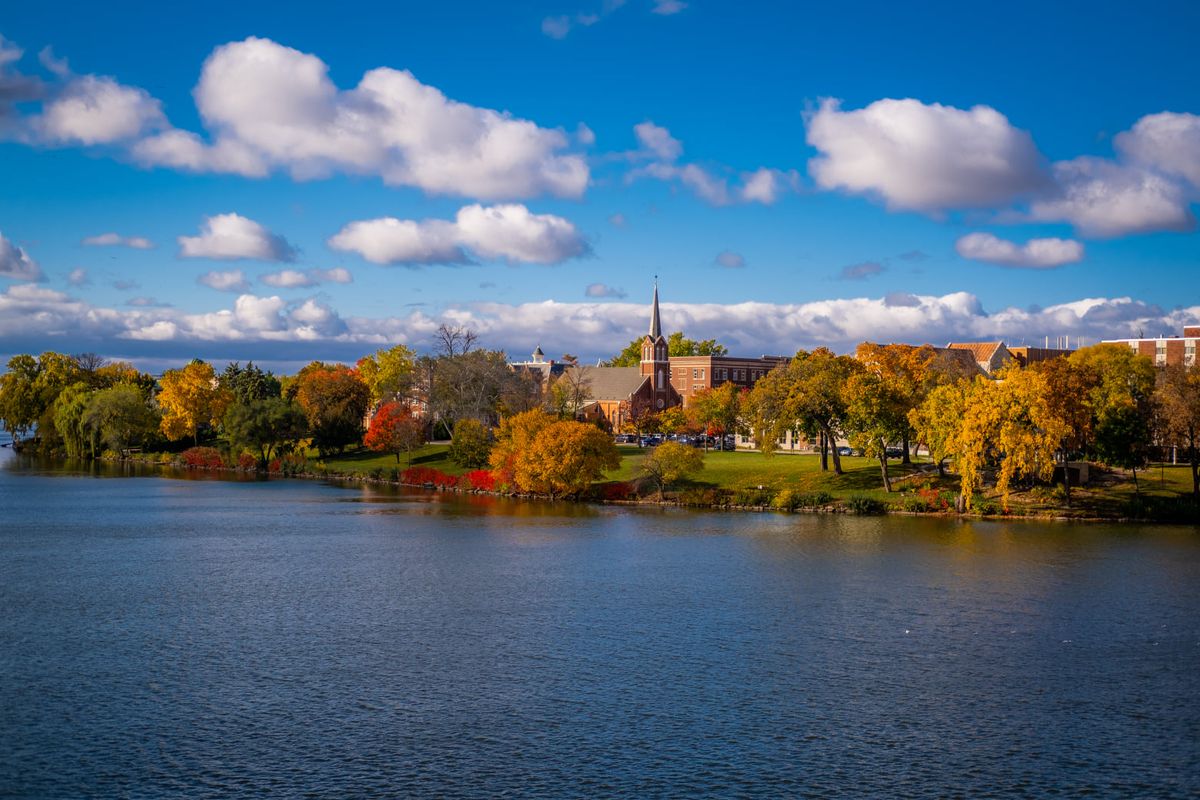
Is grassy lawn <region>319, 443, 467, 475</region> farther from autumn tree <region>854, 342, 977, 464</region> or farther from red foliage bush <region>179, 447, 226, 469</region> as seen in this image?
autumn tree <region>854, 342, 977, 464</region>

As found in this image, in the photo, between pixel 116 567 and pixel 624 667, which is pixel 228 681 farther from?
pixel 116 567

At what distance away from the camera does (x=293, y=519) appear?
77.2m

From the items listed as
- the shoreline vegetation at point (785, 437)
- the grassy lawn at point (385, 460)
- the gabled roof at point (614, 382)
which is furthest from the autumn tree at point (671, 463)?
the gabled roof at point (614, 382)

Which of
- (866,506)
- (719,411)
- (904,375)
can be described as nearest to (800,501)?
(866,506)

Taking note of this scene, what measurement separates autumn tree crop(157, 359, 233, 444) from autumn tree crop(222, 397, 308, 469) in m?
Result: 15.9

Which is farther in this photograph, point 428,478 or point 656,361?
point 656,361

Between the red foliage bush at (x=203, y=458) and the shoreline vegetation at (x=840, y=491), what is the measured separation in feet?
81.6

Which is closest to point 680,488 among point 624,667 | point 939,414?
point 939,414

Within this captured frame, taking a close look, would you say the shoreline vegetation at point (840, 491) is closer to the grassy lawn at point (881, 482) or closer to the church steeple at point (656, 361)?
the grassy lawn at point (881, 482)

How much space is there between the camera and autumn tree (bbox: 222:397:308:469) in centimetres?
12381

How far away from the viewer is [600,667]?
35.8 metres

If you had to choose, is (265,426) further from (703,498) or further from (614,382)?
(614,382)

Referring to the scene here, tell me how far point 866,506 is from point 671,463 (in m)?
16.6

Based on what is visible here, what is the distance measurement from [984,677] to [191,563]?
4007 centimetres
